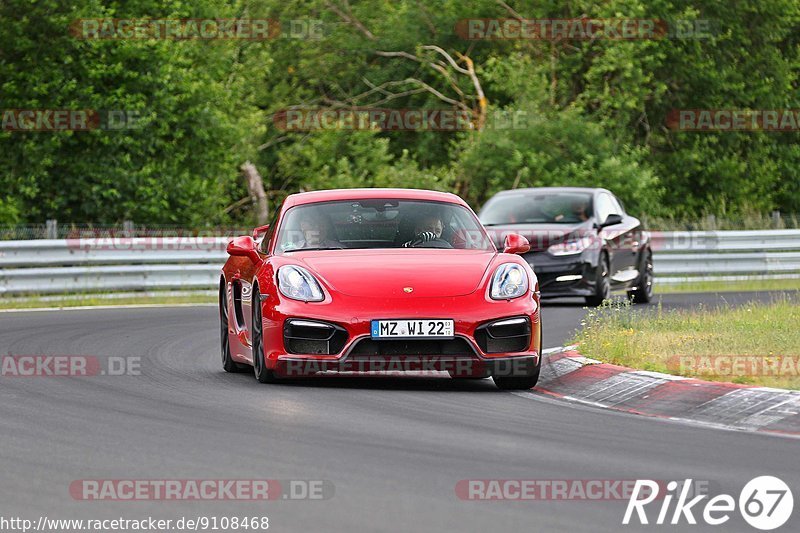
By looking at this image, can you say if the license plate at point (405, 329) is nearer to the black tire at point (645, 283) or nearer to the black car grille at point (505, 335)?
the black car grille at point (505, 335)

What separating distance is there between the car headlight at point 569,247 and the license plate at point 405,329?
429 inches

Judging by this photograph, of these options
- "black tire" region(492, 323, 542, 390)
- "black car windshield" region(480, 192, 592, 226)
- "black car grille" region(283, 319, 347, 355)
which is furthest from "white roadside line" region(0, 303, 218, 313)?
"black tire" region(492, 323, 542, 390)

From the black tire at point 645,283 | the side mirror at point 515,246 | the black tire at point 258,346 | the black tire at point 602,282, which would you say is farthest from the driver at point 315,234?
the black tire at point 645,283

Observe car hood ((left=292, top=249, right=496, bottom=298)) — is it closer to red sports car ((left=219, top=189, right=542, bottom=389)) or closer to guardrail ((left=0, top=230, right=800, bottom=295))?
red sports car ((left=219, top=189, right=542, bottom=389))

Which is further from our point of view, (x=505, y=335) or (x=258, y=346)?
(x=258, y=346)

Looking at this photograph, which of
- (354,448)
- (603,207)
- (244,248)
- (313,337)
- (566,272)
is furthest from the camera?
(603,207)

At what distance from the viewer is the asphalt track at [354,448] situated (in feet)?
21.7

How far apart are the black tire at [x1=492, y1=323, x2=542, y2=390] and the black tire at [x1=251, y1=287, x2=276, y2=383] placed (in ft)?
5.11

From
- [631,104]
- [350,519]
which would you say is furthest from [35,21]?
[350,519]

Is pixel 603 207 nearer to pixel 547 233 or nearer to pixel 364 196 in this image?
pixel 547 233

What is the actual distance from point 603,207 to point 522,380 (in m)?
11.7

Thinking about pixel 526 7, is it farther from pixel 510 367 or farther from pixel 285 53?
pixel 510 367

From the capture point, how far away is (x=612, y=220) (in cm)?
2208

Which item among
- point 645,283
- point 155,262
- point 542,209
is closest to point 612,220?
point 542,209
